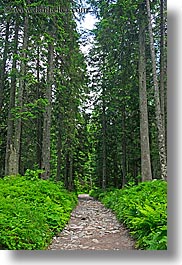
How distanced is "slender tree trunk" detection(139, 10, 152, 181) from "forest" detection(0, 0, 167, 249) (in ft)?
0.07

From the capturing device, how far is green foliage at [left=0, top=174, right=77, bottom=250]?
3488 mm

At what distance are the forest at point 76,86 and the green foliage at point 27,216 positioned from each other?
7cm

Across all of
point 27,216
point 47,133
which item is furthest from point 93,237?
A: point 47,133

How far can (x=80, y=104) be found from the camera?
9.48 m

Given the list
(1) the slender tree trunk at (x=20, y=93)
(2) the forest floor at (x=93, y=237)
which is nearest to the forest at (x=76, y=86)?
(1) the slender tree trunk at (x=20, y=93)

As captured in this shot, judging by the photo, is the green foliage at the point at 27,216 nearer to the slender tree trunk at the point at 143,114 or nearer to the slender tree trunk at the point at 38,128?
the slender tree trunk at the point at 38,128

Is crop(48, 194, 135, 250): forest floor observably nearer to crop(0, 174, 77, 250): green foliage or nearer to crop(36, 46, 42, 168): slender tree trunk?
crop(0, 174, 77, 250): green foliage

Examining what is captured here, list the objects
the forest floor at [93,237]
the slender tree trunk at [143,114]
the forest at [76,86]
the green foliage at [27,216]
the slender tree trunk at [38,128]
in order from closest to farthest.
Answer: the green foliage at [27,216], the forest floor at [93,237], the forest at [76,86], the slender tree trunk at [143,114], the slender tree trunk at [38,128]

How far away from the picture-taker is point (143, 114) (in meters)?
7.77

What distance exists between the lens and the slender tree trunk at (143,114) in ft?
24.5

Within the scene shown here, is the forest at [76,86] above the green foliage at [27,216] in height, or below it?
above

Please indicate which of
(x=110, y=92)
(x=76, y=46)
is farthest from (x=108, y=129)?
(x=76, y=46)

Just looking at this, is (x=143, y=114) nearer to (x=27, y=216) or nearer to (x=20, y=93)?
(x=20, y=93)

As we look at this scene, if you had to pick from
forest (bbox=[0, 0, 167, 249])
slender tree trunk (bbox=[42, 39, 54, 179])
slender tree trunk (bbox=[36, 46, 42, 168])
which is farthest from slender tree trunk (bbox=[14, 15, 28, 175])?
slender tree trunk (bbox=[42, 39, 54, 179])
